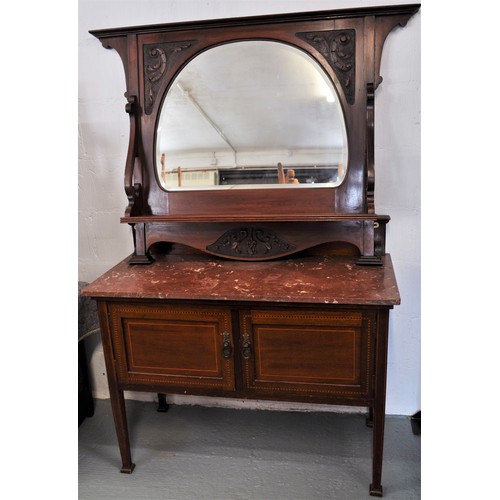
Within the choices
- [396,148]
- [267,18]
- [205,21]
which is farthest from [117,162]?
[396,148]

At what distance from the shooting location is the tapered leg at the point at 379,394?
4.93 feet

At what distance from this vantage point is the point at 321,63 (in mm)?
1842

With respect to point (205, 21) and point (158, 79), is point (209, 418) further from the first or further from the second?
point (205, 21)

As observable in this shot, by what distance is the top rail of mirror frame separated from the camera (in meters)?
1.78

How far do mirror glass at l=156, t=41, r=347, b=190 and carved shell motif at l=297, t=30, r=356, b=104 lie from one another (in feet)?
0.18

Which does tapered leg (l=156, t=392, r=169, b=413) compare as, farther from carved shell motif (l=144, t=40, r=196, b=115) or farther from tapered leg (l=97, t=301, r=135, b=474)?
carved shell motif (l=144, t=40, r=196, b=115)

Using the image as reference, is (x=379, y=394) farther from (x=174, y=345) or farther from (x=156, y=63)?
(x=156, y=63)

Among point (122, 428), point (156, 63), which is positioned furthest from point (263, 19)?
point (122, 428)

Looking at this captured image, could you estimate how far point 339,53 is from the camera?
72.2 inches

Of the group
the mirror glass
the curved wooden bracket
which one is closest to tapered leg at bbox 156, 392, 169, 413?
the curved wooden bracket

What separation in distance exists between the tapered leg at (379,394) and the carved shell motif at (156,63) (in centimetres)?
138

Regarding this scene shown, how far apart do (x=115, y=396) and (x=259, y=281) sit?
2.58ft

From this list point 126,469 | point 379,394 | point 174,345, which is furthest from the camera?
point 126,469

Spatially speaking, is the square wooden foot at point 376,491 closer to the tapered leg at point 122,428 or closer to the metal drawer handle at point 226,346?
the metal drawer handle at point 226,346
